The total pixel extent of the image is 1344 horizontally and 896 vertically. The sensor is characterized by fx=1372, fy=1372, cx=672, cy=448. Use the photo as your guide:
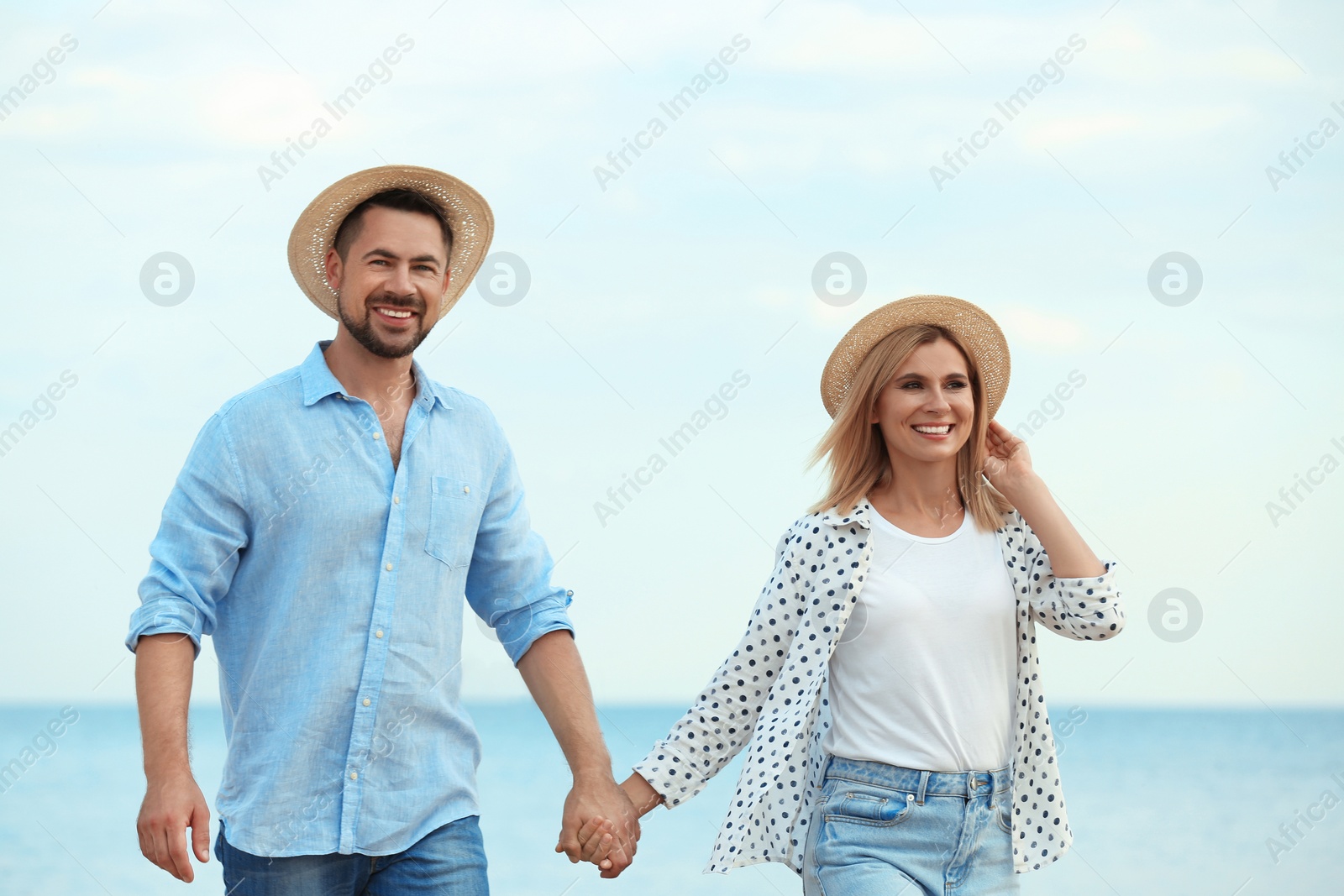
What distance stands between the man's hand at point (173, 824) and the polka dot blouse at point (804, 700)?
1.14 metres

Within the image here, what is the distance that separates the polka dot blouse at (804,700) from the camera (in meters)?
3.33

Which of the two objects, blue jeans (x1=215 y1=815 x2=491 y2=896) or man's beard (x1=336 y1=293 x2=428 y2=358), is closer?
blue jeans (x1=215 y1=815 x2=491 y2=896)

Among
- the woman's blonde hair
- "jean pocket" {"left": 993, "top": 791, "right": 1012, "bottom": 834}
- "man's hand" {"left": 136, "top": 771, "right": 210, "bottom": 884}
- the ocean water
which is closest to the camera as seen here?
"man's hand" {"left": 136, "top": 771, "right": 210, "bottom": 884}

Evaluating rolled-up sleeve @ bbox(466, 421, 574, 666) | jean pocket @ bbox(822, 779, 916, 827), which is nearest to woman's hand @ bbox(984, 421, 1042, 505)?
jean pocket @ bbox(822, 779, 916, 827)

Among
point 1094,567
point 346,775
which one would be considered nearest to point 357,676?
point 346,775

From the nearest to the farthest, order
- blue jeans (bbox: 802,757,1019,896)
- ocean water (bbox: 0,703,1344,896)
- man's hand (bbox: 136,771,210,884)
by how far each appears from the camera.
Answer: man's hand (bbox: 136,771,210,884) → blue jeans (bbox: 802,757,1019,896) → ocean water (bbox: 0,703,1344,896)

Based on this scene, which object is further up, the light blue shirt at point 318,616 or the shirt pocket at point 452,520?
the shirt pocket at point 452,520

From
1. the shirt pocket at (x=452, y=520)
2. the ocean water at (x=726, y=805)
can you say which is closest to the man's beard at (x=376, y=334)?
the shirt pocket at (x=452, y=520)

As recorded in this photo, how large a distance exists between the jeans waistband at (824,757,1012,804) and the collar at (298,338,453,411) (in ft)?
4.43

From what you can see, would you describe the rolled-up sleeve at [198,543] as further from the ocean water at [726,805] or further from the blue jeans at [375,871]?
the ocean water at [726,805]

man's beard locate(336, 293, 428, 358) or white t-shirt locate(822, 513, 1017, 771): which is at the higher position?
white t-shirt locate(822, 513, 1017, 771)

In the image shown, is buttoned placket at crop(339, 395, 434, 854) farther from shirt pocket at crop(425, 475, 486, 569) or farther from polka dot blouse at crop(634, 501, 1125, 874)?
polka dot blouse at crop(634, 501, 1125, 874)

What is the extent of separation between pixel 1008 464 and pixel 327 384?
1721 mm

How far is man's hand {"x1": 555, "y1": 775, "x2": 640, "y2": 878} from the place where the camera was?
3492mm
